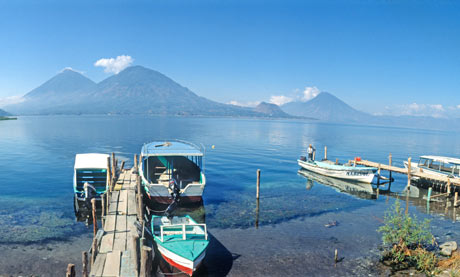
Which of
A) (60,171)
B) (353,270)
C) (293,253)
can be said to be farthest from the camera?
(60,171)

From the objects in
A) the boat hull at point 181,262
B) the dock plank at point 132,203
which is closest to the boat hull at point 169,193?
the dock plank at point 132,203

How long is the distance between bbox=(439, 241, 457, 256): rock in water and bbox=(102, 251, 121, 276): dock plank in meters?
17.8

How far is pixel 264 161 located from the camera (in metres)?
51.2

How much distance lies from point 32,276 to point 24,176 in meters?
26.4

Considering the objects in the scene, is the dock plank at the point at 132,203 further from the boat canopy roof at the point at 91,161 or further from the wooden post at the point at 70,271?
the wooden post at the point at 70,271

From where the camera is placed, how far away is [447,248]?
17312 millimetres

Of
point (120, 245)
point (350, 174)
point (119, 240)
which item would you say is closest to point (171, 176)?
point (119, 240)

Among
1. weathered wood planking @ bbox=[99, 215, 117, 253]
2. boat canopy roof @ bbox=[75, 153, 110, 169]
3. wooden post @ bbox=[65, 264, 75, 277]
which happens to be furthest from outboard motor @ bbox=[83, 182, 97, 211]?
wooden post @ bbox=[65, 264, 75, 277]

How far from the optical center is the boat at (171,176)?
23.5m

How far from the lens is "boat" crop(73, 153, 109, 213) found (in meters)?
24.3

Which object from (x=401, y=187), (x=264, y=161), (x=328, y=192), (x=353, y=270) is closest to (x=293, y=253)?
(x=353, y=270)

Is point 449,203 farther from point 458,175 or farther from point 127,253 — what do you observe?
point 127,253

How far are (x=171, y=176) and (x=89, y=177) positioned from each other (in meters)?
7.06

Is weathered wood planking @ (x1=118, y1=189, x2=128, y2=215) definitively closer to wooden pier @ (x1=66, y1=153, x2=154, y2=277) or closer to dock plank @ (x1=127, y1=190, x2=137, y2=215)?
wooden pier @ (x1=66, y1=153, x2=154, y2=277)
